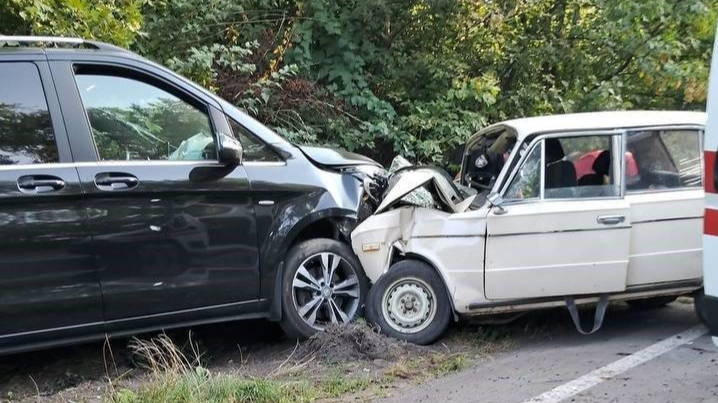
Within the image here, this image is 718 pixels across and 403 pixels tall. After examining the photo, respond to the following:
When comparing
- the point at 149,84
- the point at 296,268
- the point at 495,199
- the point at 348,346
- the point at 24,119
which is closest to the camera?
the point at 24,119

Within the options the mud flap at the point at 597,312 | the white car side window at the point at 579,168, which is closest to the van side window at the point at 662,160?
the white car side window at the point at 579,168

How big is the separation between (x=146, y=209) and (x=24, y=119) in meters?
0.92

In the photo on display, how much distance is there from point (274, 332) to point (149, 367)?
48.3 inches

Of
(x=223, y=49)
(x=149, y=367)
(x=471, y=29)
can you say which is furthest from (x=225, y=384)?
(x=471, y=29)

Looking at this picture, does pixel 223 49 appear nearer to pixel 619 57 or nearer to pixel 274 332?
pixel 274 332

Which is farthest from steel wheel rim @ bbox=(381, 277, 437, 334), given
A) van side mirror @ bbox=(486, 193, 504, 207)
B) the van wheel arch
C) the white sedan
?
van side mirror @ bbox=(486, 193, 504, 207)

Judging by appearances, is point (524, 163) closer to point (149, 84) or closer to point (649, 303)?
point (649, 303)

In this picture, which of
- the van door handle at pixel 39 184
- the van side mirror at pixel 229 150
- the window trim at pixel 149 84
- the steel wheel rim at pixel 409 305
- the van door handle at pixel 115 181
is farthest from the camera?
the steel wheel rim at pixel 409 305

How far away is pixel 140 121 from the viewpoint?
5.04m

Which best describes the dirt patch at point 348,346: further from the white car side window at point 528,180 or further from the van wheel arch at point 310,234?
the white car side window at point 528,180

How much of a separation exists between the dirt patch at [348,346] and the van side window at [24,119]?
6.86 feet

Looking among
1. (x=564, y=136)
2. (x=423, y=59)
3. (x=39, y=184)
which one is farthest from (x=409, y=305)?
(x=423, y=59)

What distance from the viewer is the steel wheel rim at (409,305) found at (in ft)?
17.8

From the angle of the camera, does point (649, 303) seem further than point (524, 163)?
Yes
